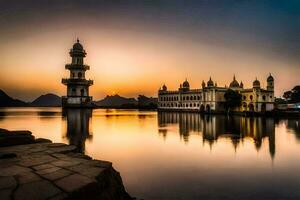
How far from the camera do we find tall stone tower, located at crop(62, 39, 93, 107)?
3236 inches

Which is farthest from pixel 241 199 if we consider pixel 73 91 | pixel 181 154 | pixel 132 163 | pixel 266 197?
pixel 73 91

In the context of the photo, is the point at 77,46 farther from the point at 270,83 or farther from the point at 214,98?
the point at 270,83

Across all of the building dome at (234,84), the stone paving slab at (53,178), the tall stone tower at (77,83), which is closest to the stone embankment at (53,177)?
the stone paving slab at (53,178)

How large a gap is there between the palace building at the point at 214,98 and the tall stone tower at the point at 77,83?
38.0 m

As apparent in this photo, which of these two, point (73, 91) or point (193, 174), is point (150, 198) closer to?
point (193, 174)

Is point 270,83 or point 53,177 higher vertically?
point 270,83

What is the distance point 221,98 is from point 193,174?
8025cm

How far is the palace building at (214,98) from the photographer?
80.1 meters

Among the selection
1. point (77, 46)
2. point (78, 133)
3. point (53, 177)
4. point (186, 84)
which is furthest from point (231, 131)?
point (186, 84)

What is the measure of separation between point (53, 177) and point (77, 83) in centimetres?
7830

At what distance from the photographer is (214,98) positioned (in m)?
87.8

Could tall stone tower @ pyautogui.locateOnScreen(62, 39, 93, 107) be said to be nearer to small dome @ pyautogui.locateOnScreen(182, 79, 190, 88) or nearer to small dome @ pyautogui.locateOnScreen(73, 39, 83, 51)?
small dome @ pyautogui.locateOnScreen(73, 39, 83, 51)

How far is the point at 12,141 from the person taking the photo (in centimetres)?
1094

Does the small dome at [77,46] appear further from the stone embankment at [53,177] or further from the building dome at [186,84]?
the stone embankment at [53,177]
